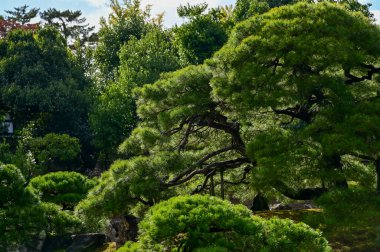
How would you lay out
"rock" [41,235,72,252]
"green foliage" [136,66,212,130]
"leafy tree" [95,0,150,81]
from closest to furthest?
"green foliage" [136,66,212,130]
"rock" [41,235,72,252]
"leafy tree" [95,0,150,81]

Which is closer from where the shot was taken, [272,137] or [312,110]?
[272,137]

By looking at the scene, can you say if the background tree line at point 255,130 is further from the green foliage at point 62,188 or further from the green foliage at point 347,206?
the green foliage at point 62,188

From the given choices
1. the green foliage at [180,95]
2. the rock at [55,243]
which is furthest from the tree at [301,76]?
the rock at [55,243]

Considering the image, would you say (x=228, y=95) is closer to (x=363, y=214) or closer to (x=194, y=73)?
(x=194, y=73)

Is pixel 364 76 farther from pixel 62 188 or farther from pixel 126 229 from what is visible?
pixel 62 188

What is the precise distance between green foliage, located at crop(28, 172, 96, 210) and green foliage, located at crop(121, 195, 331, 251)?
8479 mm

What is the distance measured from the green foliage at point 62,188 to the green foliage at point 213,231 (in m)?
8.48

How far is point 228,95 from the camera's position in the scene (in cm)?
959

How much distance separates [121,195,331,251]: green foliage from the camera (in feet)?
21.0

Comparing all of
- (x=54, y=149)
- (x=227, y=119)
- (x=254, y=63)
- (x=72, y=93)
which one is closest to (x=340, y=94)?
(x=254, y=63)

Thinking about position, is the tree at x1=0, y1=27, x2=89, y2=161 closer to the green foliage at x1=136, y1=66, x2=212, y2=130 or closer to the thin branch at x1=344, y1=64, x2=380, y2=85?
the green foliage at x1=136, y1=66, x2=212, y2=130

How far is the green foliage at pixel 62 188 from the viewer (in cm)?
1486

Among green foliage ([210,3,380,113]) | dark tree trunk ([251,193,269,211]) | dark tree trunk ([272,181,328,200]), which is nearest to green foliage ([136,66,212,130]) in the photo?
green foliage ([210,3,380,113])

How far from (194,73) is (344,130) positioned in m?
3.10
